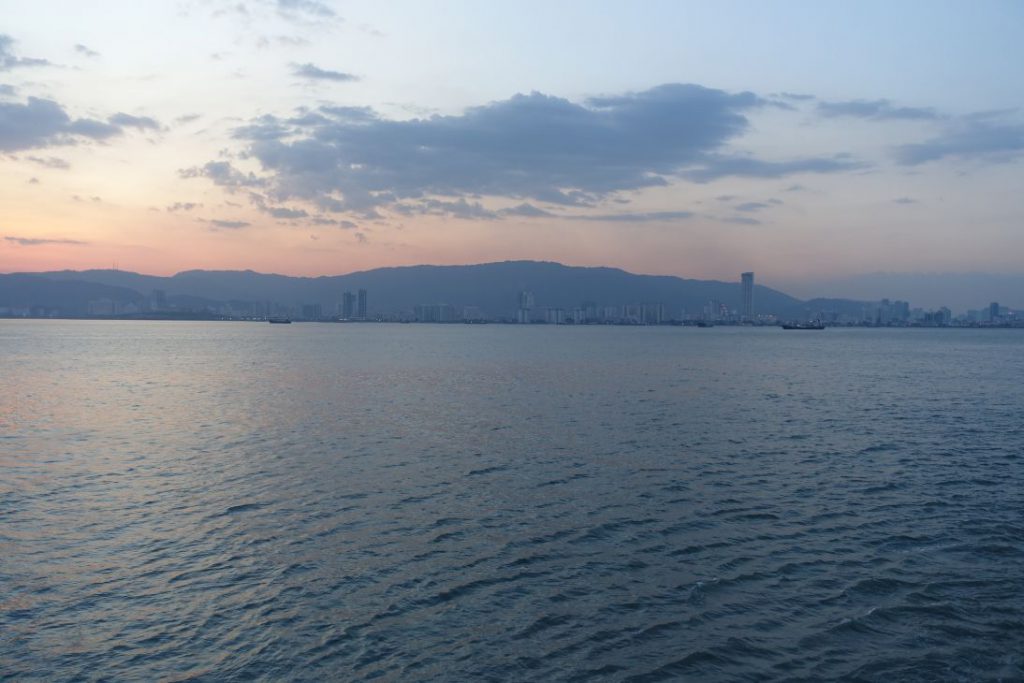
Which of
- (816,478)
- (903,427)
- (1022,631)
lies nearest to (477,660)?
(1022,631)

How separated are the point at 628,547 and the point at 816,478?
13.2 metres

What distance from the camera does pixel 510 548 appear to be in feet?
69.3

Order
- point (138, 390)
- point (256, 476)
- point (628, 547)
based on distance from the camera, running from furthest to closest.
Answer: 1. point (138, 390)
2. point (256, 476)
3. point (628, 547)

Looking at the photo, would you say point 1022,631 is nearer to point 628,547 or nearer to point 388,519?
point 628,547

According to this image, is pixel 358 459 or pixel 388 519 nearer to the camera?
pixel 388 519

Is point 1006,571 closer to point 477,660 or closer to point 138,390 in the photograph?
point 477,660

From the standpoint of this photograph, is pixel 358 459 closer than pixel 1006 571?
No

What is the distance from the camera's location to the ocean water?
14.8 m

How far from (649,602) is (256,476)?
19.3 m

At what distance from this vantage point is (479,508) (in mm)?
25453

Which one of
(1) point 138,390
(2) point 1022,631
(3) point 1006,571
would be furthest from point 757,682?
(1) point 138,390

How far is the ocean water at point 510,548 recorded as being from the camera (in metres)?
14.8

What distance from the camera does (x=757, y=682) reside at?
1378cm

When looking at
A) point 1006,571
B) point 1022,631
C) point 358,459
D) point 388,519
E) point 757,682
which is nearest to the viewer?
point 757,682
